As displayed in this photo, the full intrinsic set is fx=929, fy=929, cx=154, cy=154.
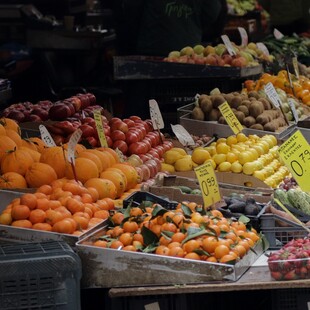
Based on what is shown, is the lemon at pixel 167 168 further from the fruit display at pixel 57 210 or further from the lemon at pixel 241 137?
the fruit display at pixel 57 210

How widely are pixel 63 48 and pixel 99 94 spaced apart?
1.96 metres

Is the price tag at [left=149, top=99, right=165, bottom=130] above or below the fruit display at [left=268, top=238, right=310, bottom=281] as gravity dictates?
below

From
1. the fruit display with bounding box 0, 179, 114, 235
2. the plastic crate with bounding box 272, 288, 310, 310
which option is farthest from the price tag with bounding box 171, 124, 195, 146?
the plastic crate with bounding box 272, 288, 310, 310

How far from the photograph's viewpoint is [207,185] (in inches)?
187

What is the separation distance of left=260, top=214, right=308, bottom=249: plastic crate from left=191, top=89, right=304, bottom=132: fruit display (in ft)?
7.69

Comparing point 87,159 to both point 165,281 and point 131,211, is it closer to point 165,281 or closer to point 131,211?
point 131,211

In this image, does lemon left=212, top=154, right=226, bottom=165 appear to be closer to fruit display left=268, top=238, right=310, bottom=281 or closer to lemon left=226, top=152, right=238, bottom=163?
lemon left=226, top=152, right=238, bottom=163

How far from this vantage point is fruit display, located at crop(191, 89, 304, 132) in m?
7.04

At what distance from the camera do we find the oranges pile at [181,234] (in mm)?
4215

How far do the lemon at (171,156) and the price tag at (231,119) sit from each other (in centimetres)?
68

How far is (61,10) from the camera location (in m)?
13.8

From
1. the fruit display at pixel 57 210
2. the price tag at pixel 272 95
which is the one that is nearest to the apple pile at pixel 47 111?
the price tag at pixel 272 95

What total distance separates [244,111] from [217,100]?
23cm

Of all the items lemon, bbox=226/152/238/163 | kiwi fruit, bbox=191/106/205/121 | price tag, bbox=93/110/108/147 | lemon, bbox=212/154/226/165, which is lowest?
kiwi fruit, bbox=191/106/205/121
